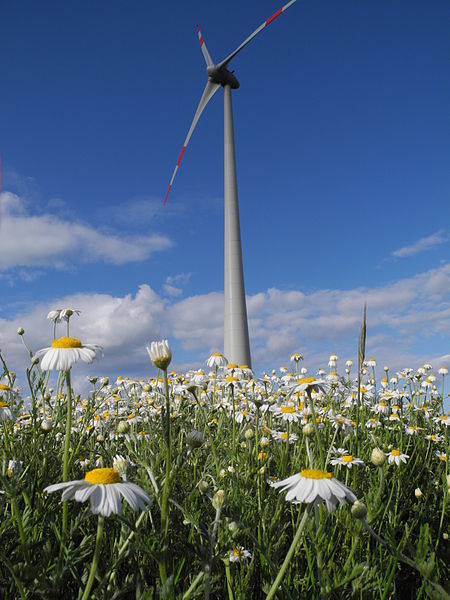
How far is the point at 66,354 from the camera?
88.7 inches

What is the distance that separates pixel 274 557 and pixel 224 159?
19.0m

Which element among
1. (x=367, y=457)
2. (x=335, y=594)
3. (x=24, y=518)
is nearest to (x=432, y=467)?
(x=367, y=457)

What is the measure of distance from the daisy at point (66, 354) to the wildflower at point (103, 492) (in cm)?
60

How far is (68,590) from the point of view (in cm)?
244

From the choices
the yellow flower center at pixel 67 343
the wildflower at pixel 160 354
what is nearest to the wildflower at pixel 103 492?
the wildflower at pixel 160 354

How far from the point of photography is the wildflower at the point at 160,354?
1.84 meters

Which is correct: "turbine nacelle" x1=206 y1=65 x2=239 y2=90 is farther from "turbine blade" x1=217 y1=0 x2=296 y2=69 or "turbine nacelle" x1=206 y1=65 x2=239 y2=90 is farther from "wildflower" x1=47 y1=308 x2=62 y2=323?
"wildflower" x1=47 y1=308 x2=62 y2=323

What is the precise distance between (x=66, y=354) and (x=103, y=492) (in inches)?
32.0

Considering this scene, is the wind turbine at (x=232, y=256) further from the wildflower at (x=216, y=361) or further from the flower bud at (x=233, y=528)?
the flower bud at (x=233, y=528)

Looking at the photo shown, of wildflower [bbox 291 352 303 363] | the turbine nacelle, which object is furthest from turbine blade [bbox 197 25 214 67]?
wildflower [bbox 291 352 303 363]

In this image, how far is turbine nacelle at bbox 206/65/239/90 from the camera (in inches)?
867

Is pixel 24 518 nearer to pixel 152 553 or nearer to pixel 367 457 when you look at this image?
pixel 152 553

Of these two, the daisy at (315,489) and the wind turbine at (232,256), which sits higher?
the wind turbine at (232,256)

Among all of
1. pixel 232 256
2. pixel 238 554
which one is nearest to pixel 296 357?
pixel 238 554
